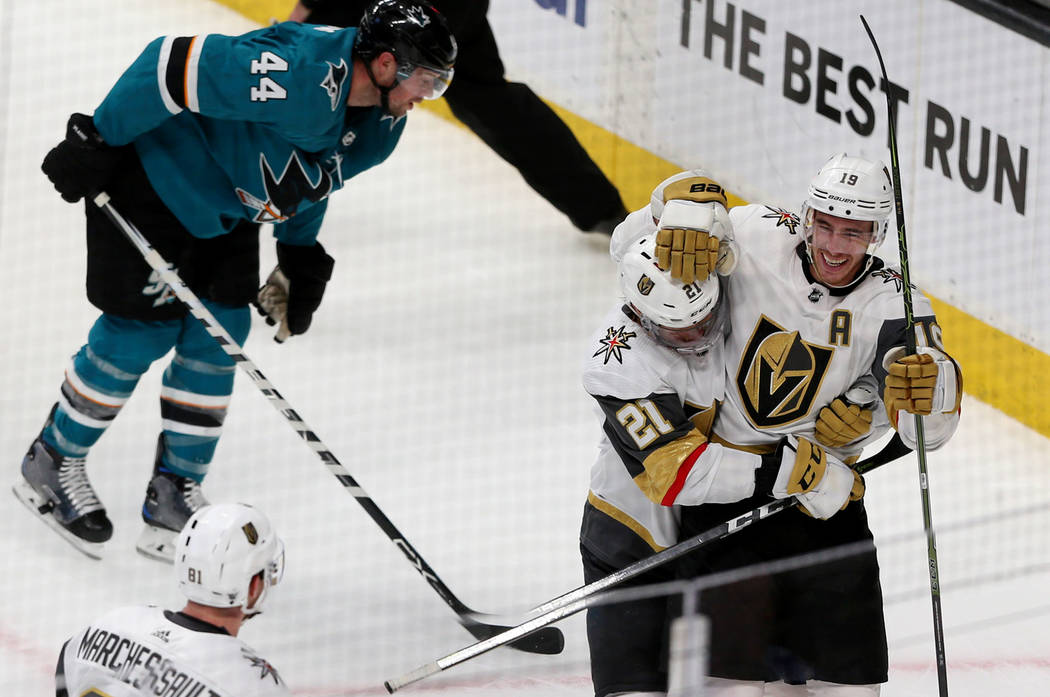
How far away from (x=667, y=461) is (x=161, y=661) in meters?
0.82

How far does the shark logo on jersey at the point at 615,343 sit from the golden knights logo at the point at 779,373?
0.63ft

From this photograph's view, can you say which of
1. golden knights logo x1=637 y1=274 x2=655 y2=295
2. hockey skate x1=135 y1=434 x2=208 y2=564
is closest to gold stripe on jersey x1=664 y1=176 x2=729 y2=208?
golden knights logo x1=637 y1=274 x2=655 y2=295

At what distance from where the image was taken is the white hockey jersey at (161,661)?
7.00 feet

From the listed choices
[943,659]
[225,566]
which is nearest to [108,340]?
[225,566]

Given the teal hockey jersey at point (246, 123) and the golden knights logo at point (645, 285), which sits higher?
the teal hockey jersey at point (246, 123)

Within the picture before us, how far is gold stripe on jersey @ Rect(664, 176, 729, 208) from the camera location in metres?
2.78

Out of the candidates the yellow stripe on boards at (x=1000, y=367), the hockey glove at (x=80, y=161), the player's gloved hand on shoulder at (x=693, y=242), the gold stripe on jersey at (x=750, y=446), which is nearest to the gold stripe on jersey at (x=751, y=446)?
the gold stripe on jersey at (x=750, y=446)

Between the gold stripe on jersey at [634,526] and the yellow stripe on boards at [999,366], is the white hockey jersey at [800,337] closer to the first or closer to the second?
the gold stripe on jersey at [634,526]

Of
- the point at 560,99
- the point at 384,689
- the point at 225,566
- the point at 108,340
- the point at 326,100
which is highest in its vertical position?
the point at 560,99

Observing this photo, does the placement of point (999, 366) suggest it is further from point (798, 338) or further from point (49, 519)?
point (49, 519)

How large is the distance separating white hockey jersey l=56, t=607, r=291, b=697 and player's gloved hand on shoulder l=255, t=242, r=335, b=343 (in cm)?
166

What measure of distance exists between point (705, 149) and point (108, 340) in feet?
6.72

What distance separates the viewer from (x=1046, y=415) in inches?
171

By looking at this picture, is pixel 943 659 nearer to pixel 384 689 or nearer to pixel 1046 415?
pixel 384 689
